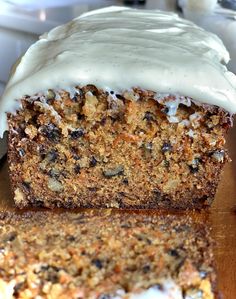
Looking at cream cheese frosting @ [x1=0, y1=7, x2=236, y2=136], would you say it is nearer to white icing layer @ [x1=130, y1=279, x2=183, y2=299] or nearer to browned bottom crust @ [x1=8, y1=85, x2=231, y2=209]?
browned bottom crust @ [x1=8, y1=85, x2=231, y2=209]

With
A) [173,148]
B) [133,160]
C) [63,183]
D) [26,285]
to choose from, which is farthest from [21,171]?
[26,285]

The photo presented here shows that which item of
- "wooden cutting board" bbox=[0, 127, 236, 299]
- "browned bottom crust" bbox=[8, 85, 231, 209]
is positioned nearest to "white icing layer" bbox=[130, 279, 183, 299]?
"wooden cutting board" bbox=[0, 127, 236, 299]

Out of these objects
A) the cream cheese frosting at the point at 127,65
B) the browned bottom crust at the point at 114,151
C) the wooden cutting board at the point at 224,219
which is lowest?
the wooden cutting board at the point at 224,219

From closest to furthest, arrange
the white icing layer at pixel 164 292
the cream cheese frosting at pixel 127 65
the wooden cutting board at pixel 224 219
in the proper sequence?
the white icing layer at pixel 164 292, the wooden cutting board at pixel 224 219, the cream cheese frosting at pixel 127 65

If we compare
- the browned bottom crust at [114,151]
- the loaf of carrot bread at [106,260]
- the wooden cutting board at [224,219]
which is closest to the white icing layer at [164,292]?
the loaf of carrot bread at [106,260]

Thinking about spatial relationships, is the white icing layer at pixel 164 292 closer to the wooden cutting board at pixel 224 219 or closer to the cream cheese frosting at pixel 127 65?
the wooden cutting board at pixel 224 219

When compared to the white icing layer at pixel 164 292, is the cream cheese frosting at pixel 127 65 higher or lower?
higher
